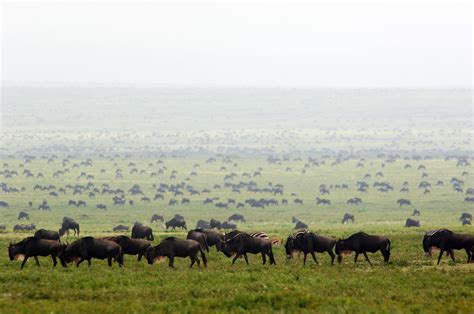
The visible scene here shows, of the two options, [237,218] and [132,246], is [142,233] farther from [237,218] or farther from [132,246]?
[237,218]

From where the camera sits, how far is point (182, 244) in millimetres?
25625

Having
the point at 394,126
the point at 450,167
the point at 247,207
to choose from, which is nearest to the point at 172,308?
the point at 247,207

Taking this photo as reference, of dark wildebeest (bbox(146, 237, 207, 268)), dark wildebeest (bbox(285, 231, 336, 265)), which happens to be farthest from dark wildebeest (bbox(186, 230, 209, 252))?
dark wildebeest (bbox(285, 231, 336, 265))

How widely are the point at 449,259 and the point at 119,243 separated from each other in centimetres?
984

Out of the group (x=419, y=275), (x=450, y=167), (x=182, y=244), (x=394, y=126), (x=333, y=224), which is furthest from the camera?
(x=394, y=126)

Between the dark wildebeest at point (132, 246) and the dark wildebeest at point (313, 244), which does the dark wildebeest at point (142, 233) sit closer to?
the dark wildebeest at point (132, 246)

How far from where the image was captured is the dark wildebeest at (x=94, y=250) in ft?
82.8

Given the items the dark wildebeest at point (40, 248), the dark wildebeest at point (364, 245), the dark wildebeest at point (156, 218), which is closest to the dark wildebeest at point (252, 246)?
the dark wildebeest at point (364, 245)

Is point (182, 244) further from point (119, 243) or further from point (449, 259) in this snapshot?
point (449, 259)

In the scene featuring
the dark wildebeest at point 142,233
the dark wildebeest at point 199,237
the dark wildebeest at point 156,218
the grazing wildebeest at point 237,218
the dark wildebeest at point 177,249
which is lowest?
the grazing wildebeest at point 237,218

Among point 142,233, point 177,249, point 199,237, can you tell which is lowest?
point 142,233

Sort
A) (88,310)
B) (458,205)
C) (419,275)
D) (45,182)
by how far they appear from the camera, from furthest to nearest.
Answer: (45,182), (458,205), (419,275), (88,310)

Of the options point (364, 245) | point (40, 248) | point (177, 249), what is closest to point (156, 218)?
point (40, 248)

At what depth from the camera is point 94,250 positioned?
25.3 m
